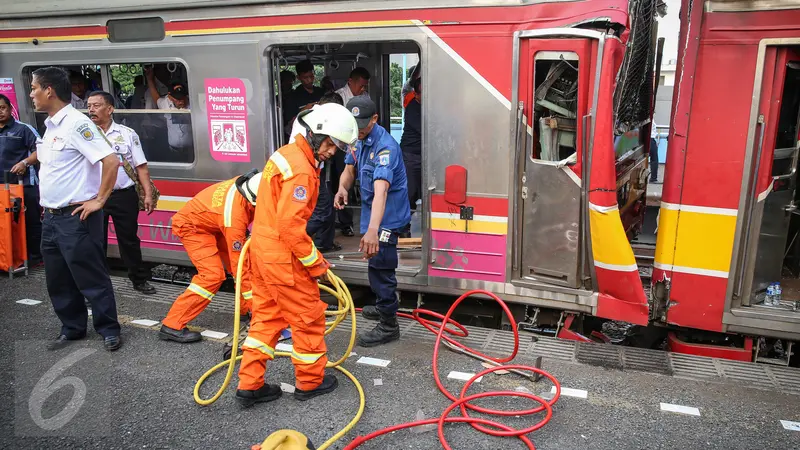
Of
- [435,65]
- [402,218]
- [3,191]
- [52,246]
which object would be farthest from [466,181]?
[3,191]

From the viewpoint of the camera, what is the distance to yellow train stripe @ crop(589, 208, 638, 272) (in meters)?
3.92

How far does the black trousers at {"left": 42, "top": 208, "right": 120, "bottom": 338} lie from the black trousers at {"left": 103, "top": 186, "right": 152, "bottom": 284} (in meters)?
0.95

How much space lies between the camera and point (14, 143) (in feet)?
18.9

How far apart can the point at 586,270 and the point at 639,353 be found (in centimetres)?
70

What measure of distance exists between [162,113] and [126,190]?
2.70 ft

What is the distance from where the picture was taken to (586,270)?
4203 millimetres

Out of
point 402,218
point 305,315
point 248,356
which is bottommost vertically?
point 248,356

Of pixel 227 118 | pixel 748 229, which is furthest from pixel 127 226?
pixel 748 229

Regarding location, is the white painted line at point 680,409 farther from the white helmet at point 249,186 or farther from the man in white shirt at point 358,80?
the man in white shirt at point 358,80

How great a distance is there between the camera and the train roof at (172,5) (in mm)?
4238

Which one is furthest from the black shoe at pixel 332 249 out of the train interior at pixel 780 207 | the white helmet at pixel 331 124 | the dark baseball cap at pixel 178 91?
the train interior at pixel 780 207

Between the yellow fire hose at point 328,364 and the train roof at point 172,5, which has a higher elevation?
the train roof at point 172,5

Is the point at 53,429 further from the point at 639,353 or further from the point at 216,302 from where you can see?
the point at 639,353

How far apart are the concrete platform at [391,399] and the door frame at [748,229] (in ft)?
1.08
